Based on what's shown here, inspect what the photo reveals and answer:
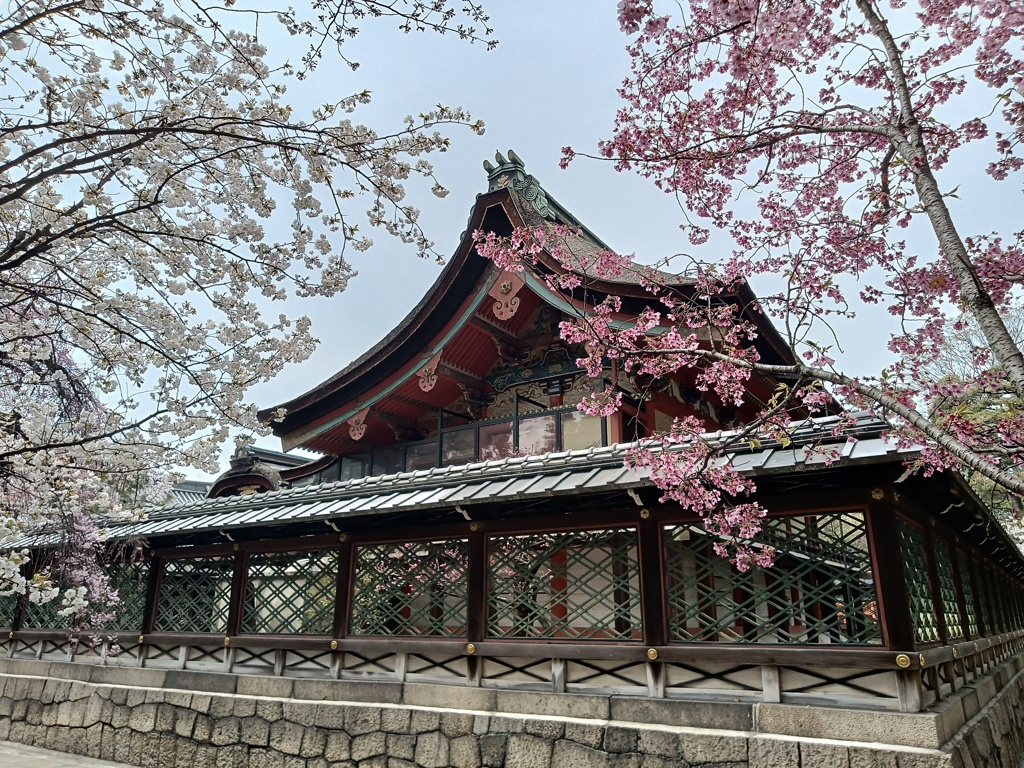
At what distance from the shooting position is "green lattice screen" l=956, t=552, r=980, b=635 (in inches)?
352

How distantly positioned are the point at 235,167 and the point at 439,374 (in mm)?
6054

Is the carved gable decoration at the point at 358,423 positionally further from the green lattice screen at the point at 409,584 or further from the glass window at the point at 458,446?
the green lattice screen at the point at 409,584

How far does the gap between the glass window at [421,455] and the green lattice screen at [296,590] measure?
313 cm

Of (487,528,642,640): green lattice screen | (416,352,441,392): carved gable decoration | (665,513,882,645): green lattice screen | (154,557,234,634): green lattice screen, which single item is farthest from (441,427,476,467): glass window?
(665,513,882,645): green lattice screen

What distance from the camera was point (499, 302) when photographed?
1048cm

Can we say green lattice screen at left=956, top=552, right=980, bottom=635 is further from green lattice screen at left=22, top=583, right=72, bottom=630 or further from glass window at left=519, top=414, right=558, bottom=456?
green lattice screen at left=22, top=583, right=72, bottom=630

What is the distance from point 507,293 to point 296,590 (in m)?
5.02

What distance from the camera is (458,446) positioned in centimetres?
1166

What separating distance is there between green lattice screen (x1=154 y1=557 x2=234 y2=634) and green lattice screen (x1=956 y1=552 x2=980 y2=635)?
31.4 feet

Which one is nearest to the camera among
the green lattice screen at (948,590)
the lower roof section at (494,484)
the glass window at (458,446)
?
the lower roof section at (494,484)

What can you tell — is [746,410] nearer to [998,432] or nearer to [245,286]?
[998,432]

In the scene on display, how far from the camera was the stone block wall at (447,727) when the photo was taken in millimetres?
5484

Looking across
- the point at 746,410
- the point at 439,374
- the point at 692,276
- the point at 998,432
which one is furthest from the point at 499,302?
the point at 998,432

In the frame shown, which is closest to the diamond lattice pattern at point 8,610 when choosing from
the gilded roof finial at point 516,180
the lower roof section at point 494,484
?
the lower roof section at point 494,484
